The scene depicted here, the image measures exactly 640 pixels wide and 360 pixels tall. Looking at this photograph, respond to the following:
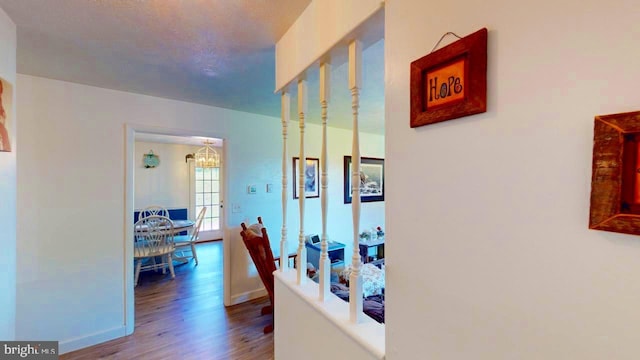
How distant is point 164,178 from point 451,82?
6.51 meters

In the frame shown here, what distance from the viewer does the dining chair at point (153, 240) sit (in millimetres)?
3797

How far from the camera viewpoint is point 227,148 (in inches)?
122

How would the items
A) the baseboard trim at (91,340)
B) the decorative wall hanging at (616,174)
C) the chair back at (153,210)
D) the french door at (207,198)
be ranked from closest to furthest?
the decorative wall hanging at (616,174) → the baseboard trim at (91,340) → the chair back at (153,210) → the french door at (207,198)

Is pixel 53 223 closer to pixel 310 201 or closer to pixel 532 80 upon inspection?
pixel 310 201

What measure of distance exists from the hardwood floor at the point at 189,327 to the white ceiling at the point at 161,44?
2.22 meters

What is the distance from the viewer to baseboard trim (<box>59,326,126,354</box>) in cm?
225

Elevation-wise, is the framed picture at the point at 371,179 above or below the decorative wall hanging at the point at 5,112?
below

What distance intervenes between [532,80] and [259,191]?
10.1 ft

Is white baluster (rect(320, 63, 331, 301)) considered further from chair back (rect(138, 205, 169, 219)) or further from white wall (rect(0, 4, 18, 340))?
chair back (rect(138, 205, 169, 219))

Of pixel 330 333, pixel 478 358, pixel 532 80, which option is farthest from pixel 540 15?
pixel 330 333

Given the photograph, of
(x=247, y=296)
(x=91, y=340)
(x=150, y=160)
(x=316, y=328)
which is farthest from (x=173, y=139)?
(x=316, y=328)

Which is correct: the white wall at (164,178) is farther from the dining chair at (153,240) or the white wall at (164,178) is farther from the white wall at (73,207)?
the white wall at (73,207)

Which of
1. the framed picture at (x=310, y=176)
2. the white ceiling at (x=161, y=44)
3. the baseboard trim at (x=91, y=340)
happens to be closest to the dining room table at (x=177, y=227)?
the baseboard trim at (x=91, y=340)

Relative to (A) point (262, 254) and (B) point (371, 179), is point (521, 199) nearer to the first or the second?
(A) point (262, 254)
